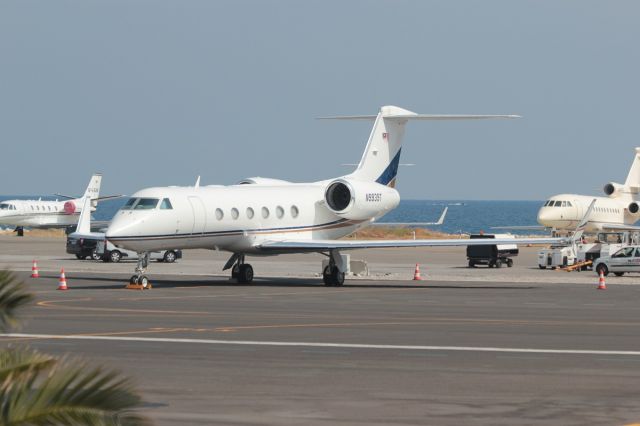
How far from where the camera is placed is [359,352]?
56.8 ft

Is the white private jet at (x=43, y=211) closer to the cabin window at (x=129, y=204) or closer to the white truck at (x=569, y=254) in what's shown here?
the white truck at (x=569, y=254)

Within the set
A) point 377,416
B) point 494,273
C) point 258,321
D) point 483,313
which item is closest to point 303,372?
point 377,416

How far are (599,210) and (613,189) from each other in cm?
605

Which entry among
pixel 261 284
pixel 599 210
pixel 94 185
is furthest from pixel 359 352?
pixel 94 185

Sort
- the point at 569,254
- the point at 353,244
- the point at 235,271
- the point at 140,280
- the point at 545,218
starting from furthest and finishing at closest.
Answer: the point at 545,218
the point at 569,254
the point at 235,271
the point at 353,244
the point at 140,280

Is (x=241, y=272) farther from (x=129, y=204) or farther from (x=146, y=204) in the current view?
(x=129, y=204)

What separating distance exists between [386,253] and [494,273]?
66.8 feet

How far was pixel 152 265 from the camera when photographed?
4928cm

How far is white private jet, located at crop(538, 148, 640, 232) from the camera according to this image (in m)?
69.3

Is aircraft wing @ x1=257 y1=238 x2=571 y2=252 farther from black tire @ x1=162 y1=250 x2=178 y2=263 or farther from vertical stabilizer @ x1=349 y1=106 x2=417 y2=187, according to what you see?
black tire @ x1=162 y1=250 x2=178 y2=263

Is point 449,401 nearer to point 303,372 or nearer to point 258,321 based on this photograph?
→ point 303,372

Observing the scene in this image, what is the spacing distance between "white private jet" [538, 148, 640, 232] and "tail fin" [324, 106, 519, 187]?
30316 millimetres

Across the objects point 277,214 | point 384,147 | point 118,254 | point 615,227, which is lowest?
point 615,227

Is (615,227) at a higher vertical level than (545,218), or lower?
lower
